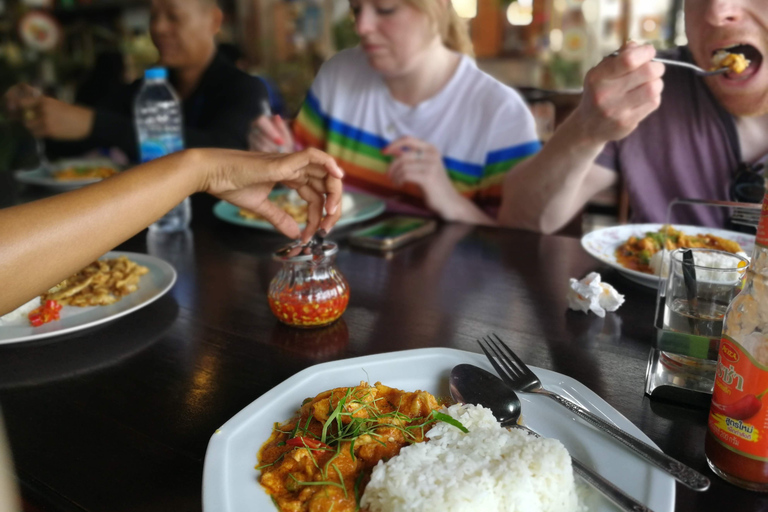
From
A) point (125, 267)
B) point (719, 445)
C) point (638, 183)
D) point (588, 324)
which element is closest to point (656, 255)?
point (588, 324)

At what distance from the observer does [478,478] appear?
0.51 meters

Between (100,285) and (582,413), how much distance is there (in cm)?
87

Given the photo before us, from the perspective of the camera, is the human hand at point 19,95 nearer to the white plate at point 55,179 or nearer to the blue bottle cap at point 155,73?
the white plate at point 55,179

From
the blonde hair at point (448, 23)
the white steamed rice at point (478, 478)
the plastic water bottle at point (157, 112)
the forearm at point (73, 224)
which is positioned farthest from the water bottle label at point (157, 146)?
the white steamed rice at point (478, 478)

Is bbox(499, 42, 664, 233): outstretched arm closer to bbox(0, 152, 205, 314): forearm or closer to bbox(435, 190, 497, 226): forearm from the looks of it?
bbox(435, 190, 497, 226): forearm

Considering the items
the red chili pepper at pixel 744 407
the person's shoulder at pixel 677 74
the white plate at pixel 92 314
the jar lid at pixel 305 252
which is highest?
the person's shoulder at pixel 677 74

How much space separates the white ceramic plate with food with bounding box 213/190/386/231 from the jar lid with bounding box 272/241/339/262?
1.61 ft

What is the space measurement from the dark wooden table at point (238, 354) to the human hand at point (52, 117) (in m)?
1.41

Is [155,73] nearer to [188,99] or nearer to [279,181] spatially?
[279,181]

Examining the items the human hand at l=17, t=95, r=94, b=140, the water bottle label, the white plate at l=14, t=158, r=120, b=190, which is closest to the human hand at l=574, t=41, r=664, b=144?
the water bottle label

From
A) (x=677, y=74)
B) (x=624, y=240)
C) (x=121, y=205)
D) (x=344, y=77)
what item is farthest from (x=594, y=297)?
(x=344, y=77)

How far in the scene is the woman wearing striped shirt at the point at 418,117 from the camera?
1848 millimetres

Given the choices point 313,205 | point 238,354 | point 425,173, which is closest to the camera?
Answer: point 238,354

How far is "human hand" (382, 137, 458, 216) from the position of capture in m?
Answer: 1.75
